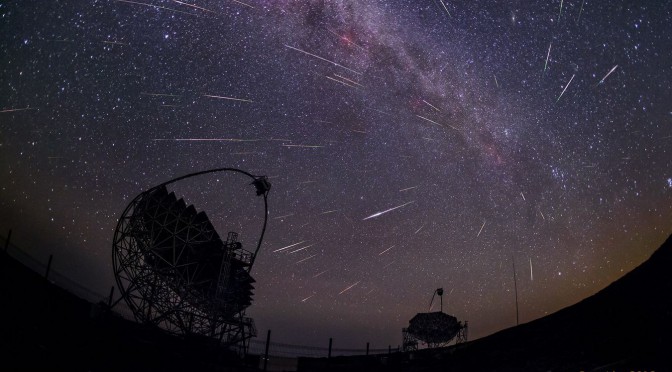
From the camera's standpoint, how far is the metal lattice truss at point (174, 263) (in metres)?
25.3

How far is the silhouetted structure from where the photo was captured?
37.0 metres

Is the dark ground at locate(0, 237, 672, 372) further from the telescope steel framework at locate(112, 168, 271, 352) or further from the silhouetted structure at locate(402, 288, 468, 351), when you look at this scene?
the silhouetted structure at locate(402, 288, 468, 351)

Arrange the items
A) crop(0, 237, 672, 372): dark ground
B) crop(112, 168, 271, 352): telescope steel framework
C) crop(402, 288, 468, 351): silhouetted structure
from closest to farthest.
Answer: crop(0, 237, 672, 372): dark ground → crop(112, 168, 271, 352): telescope steel framework → crop(402, 288, 468, 351): silhouetted structure

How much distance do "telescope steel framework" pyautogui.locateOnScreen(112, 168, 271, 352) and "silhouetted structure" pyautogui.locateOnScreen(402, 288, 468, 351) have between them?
1839cm

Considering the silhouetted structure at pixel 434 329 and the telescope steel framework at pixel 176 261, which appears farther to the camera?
the silhouetted structure at pixel 434 329

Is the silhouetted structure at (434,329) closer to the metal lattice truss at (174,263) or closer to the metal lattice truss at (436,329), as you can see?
the metal lattice truss at (436,329)

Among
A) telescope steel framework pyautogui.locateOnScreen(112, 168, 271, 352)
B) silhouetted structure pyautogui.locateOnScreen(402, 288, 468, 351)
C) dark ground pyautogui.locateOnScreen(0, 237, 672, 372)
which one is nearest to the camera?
dark ground pyautogui.locateOnScreen(0, 237, 672, 372)

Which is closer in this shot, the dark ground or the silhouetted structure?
the dark ground

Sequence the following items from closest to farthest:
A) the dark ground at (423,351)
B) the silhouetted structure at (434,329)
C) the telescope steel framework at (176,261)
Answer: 1. the dark ground at (423,351)
2. the telescope steel framework at (176,261)
3. the silhouetted structure at (434,329)

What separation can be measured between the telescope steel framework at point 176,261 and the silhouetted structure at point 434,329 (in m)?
18.4

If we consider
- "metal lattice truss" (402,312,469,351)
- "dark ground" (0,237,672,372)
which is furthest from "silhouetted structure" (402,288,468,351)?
"dark ground" (0,237,672,372)

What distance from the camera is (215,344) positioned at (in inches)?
1022

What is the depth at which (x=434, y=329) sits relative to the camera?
3725cm

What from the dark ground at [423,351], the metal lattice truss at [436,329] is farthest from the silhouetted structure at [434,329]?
the dark ground at [423,351]
